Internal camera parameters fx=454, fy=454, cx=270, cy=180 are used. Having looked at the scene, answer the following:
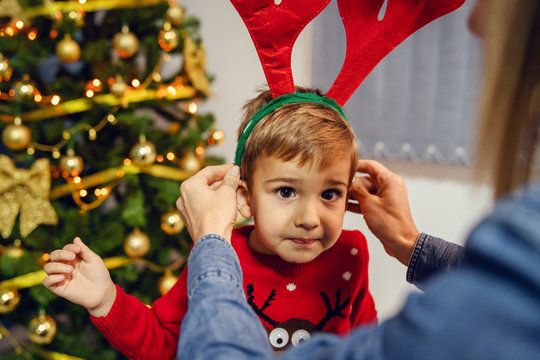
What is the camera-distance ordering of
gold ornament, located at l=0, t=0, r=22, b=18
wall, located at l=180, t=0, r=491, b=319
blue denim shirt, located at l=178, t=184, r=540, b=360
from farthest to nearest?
wall, located at l=180, t=0, r=491, b=319 < gold ornament, located at l=0, t=0, r=22, b=18 < blue denim shirt, located at l=178, t=184, r=540, b=360

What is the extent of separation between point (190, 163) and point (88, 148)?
1.17ft

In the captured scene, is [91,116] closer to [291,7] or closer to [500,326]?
[291,7]

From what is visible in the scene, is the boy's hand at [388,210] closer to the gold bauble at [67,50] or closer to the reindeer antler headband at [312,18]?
the reindeer antler headband at [312,18]

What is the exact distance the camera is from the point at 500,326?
0.32 meters

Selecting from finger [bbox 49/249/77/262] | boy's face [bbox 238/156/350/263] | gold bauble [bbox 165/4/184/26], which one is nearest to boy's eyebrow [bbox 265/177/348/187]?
boy's face [bbox 238/156/350/263]

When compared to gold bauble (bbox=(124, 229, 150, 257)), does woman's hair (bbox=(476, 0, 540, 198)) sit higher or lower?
higher

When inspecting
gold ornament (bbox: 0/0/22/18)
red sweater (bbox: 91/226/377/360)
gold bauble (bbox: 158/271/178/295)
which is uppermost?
gold ornament (bbox: 0/0/22/18)

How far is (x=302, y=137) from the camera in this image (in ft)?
2.72

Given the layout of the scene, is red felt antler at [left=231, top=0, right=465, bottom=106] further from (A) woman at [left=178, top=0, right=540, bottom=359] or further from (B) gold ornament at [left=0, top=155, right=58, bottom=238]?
(B) gold ornament at [left=0, top=155, right=58, bottom=238]

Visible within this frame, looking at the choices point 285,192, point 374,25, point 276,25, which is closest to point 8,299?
point 285,192

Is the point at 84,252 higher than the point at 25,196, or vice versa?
the point at 84,252

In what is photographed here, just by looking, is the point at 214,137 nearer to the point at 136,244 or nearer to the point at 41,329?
the point at 136,244

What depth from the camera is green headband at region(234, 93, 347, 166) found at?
2.89 ft

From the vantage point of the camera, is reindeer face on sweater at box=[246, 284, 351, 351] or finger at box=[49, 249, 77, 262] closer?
finger at box=[49, 249, 77, 262]
